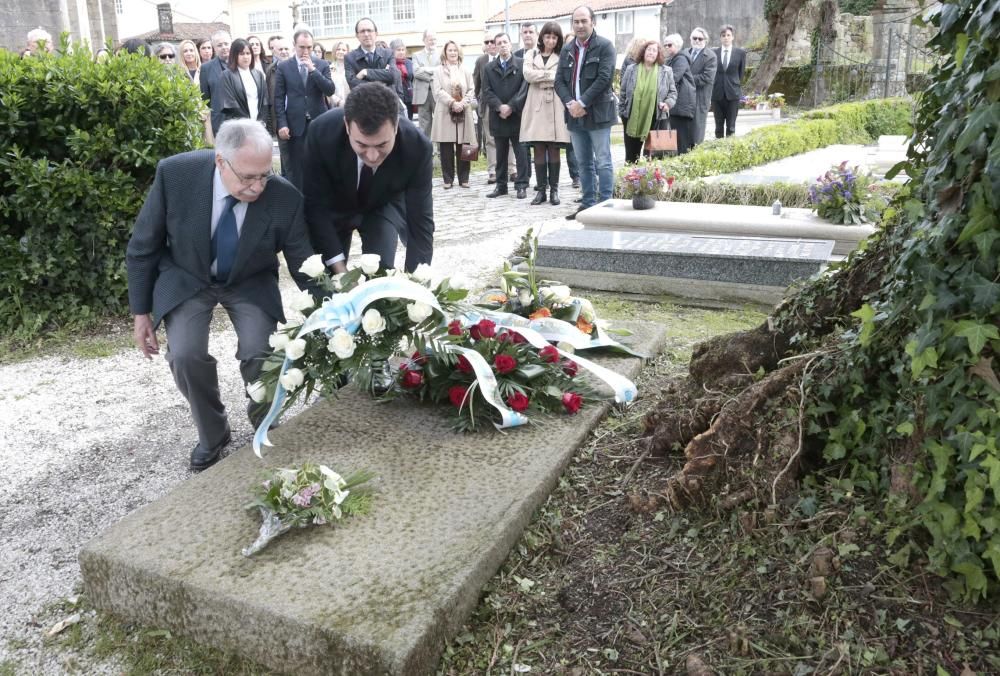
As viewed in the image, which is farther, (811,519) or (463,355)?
(463,355)

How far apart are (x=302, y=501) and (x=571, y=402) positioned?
1160 mm

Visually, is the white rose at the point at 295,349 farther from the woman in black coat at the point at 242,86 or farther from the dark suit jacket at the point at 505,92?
the dark suit jacket at the point at 505,92

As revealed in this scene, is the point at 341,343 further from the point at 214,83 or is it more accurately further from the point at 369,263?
the point at 214,83

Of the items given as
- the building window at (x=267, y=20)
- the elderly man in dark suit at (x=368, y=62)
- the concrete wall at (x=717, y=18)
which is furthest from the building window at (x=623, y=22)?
the elderly man in dark suit at (x=368, y=62)

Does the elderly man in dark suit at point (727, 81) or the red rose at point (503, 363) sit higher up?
the elderly man in dark suit at point (727, 81)

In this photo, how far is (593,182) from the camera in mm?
8781

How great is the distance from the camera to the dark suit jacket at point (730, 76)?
12.2 m

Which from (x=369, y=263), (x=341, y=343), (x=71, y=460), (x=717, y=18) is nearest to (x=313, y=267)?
(x=369, y=263)

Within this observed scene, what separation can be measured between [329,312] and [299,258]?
0.72 meters

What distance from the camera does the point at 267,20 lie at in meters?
60.7

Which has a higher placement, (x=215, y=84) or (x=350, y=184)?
(x=215, y=84)

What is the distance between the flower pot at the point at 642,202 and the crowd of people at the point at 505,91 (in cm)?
146

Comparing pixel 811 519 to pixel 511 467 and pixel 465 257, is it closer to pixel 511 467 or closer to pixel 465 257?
pixel 511 467

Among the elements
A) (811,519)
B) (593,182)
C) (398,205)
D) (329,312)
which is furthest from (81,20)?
(811,519)
